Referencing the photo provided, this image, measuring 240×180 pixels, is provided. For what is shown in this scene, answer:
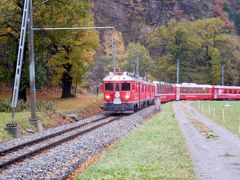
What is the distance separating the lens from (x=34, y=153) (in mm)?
17984

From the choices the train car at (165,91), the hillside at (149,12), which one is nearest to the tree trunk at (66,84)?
the train car at (165,91)

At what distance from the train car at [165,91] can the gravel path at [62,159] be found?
128ft

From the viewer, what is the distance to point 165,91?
6850cm

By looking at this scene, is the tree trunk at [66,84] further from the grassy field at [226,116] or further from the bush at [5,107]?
the bush at [5,107]

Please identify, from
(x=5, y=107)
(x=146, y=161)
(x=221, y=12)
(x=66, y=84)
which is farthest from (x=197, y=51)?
(x=146, y=161)

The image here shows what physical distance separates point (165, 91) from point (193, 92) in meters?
8.64

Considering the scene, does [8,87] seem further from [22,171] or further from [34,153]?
[22,171]

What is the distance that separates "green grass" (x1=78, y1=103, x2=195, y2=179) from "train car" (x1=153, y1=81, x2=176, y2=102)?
140 ft

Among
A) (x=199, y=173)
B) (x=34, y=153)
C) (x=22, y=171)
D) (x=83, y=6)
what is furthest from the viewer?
(x=83, y=6)

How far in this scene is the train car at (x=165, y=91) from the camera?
63.5m

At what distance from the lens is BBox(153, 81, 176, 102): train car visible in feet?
208

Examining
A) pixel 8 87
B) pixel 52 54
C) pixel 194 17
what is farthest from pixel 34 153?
pixel 194 17

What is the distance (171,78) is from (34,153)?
83.9m

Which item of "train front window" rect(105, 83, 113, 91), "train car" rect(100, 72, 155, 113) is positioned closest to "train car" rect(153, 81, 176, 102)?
"train car" rect(100, 72, 155, 113)
